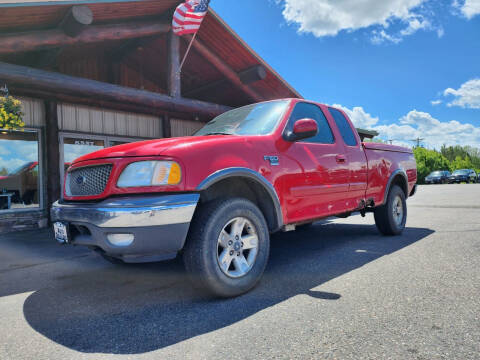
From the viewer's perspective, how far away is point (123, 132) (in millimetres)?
9227

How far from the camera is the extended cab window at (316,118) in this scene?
12.5 ft

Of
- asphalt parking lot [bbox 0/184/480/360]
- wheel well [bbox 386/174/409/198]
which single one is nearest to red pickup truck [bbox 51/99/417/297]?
asphalt parking lot [bbox 0/184/480/360]

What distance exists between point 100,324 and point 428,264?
324 centimetres

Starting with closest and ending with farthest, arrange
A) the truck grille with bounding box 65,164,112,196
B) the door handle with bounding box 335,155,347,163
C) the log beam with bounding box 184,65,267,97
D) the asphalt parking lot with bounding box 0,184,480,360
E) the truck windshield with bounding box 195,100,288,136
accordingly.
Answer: the asphalt parking lot with bounding box 0,184,480,360 < the truck grille with bounding box 65,164,112,196 < the truck windshield with bounding box 195,100,288,136 < the door handle with bounding box 335,155,347,163 < the log beam with bounding box 184,65,267,97

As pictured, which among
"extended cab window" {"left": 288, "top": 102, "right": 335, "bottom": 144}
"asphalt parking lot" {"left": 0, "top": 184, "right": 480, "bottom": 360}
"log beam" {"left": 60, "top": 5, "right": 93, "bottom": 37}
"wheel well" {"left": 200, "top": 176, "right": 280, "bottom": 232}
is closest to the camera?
"asphalt parking lot" {"left": 0, "top": 184, "right": 480, "bottom": 360}

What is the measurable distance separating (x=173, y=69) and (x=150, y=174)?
608cm

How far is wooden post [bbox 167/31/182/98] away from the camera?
7.96 metres

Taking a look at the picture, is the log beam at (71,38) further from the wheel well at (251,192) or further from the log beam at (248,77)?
the wheel well at (251,192)

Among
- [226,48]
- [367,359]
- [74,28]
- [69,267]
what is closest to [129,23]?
[74,28]

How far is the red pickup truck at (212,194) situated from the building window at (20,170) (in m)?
5.29

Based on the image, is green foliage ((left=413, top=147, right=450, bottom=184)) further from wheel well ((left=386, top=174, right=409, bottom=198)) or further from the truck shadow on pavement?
the truck shadow on pavement

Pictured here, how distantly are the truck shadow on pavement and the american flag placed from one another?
534cm

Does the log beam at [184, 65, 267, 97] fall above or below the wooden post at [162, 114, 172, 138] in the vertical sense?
above

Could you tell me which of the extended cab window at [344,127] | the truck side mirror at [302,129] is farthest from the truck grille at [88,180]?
the extended cab window at [344,127]
